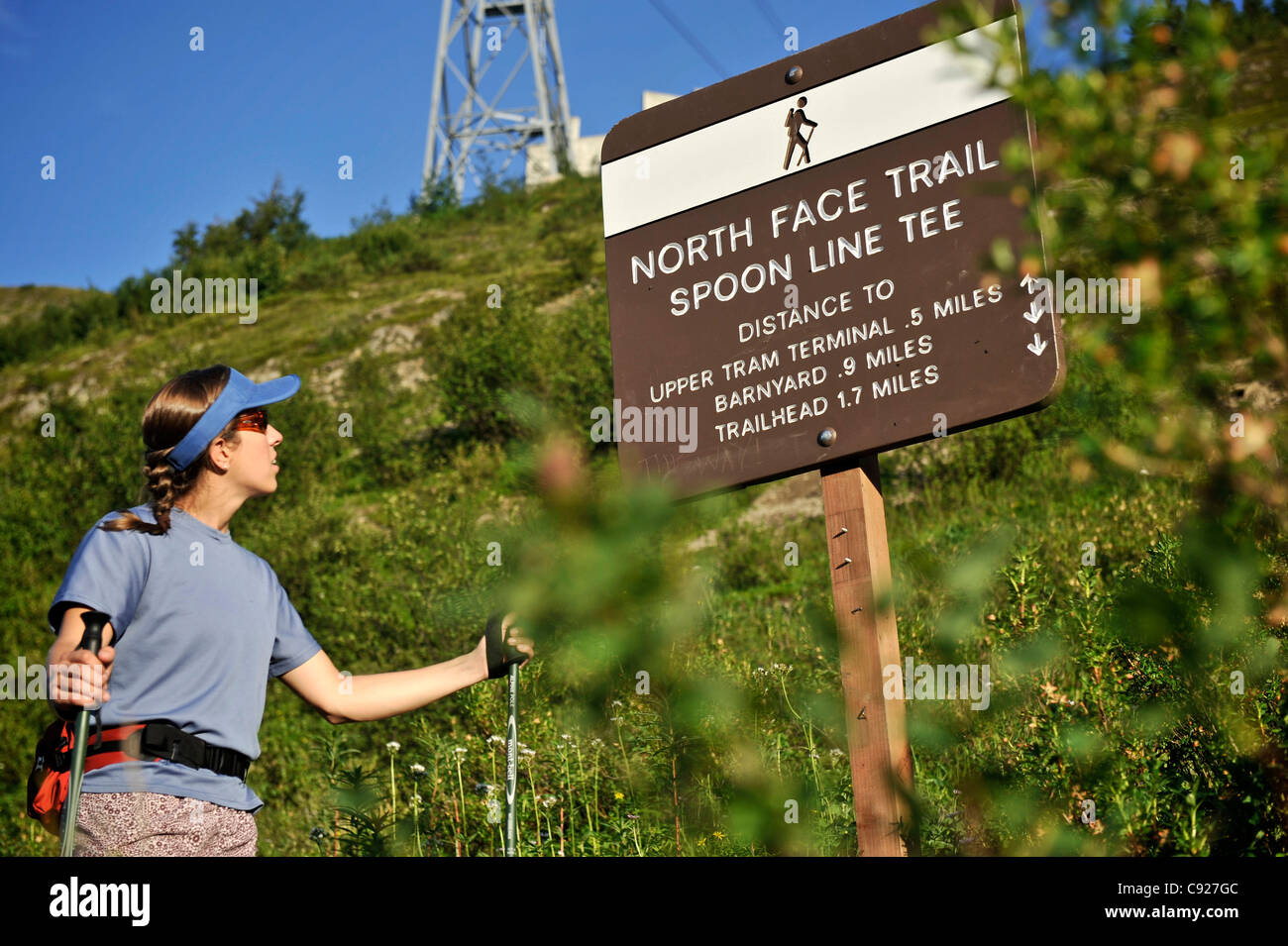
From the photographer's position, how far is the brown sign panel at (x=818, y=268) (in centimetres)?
313

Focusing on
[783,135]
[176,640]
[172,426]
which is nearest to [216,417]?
[172,426]

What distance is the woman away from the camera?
2.70 m

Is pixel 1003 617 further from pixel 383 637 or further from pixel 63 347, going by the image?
pixel 63 347

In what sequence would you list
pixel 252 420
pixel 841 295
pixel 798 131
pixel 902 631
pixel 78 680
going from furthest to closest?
1. pixel 902 631
2. pixel 798 131
3. pixel 841 295
4. pixel 252 420
5. pixel 78 680

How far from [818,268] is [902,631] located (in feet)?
7.74

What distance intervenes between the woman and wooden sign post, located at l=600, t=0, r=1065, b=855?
99cm

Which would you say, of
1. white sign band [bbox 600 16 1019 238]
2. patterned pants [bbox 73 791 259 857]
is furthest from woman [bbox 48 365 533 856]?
white sign band [bbox 600 16 1019 238]

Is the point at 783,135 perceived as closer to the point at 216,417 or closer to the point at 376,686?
the point at 216,417

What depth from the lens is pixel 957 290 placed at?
3162mm

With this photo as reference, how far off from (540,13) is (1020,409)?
195 ft

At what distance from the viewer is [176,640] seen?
283cm

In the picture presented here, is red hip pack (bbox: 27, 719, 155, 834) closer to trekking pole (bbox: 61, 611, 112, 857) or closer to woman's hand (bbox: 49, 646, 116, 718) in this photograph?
trekking pole (bbox: 61, 611, 112, 857)
